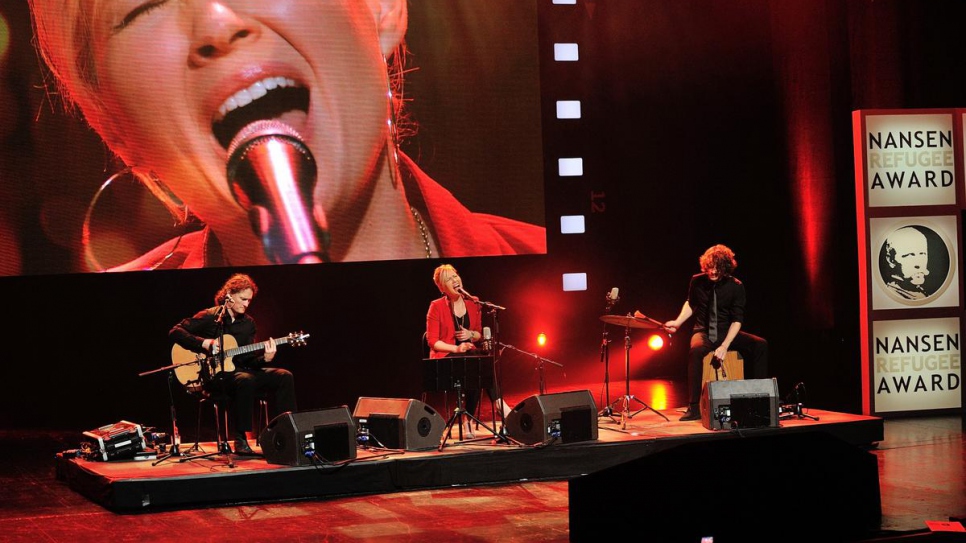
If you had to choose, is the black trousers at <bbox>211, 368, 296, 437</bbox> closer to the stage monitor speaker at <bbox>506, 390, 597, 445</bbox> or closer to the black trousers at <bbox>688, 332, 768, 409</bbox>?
the stage monitor speaker at <bbox>506, 390, 597, 445</bbox>

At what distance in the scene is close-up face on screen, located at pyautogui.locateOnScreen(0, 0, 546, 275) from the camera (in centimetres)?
751

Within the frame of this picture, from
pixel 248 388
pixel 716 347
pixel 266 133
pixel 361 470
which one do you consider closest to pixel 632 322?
pixel 716 347

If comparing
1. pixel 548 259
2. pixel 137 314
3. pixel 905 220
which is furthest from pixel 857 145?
pixel 137 314

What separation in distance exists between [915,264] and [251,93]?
5422 mm

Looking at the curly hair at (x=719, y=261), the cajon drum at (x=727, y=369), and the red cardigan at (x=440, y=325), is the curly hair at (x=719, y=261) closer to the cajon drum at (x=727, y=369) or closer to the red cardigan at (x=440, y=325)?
the cajon drum at (x=727, y=369)

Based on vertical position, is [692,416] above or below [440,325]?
below

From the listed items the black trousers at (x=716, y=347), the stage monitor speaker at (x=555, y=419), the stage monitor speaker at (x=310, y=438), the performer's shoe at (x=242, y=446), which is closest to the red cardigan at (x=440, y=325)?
the stage monitor speaker at (x=555, y=419)

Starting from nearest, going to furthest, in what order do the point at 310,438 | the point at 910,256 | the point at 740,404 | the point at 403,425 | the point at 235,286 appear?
the point at 310,438, the point at 403,425, the point at 235,286, the point at 740,404, the point at 910,256

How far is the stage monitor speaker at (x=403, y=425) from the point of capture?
6.31 metres

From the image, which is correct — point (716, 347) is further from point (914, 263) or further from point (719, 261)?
point (914, 263)

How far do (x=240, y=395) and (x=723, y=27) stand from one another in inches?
217

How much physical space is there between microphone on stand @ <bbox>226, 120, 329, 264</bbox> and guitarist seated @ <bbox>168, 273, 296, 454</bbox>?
1334 millimetres

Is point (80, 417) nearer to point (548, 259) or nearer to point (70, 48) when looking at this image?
point (70, 48)

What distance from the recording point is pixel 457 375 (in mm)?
6547
